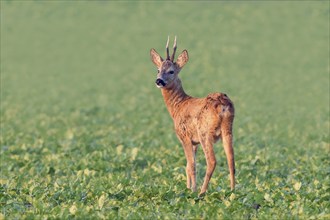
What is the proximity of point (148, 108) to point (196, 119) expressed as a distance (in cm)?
1945

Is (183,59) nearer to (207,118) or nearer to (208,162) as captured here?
(207,118)

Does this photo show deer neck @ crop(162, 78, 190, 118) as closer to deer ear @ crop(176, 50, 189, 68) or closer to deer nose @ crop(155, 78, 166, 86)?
deer ear @ crop(176, 50, 189, 68)

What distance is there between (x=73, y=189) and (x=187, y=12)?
48238mm

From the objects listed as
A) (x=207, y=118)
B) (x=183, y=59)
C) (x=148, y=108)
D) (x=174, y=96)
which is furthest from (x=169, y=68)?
(x=148, y=108)

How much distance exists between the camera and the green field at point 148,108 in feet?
47.6

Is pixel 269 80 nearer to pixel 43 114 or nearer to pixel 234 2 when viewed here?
pixel 43 114

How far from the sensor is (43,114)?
33.0m

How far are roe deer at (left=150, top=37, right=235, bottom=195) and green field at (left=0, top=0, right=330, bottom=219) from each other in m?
0.56

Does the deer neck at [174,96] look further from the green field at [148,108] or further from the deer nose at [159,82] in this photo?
the green field at [148,108]

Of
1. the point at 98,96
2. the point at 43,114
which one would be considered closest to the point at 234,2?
the point at 98,96

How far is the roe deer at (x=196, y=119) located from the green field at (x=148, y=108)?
56 cm

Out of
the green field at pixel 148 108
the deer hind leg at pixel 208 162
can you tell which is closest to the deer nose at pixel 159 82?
the deer hind leg at pixel 208 162

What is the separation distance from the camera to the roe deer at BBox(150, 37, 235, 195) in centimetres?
1460

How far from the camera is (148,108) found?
113ft
